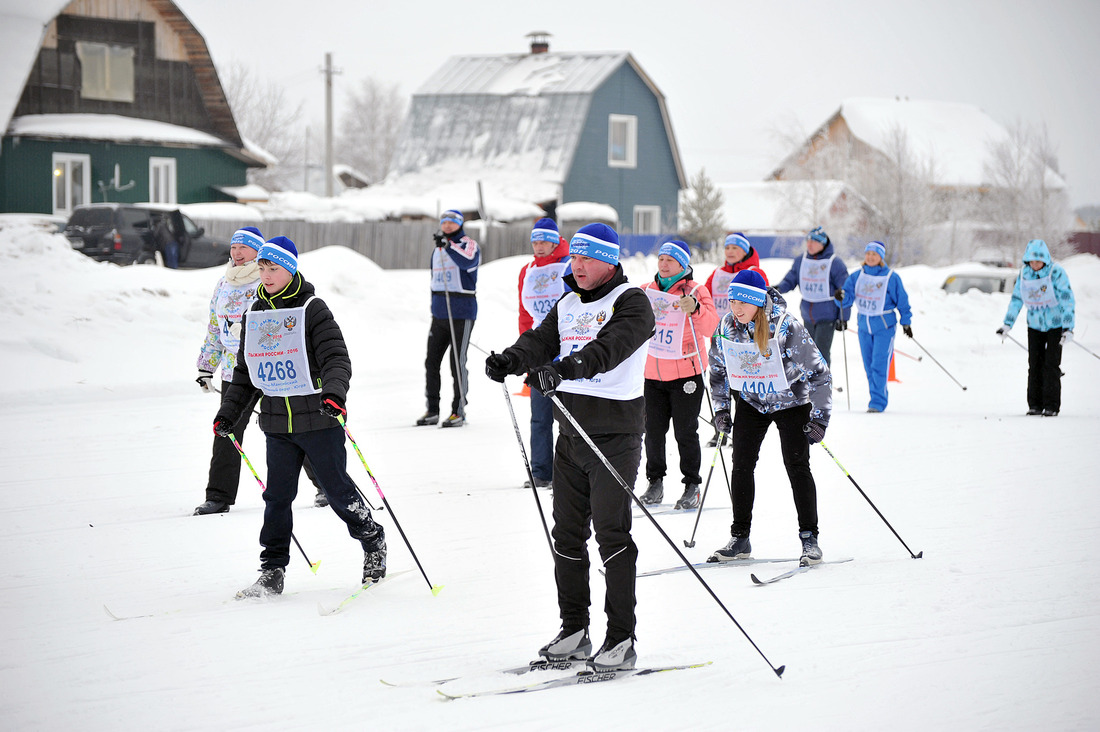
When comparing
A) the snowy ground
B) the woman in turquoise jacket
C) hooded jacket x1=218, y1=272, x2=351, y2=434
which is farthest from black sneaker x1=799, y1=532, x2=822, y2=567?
the woman in turquoise jacket

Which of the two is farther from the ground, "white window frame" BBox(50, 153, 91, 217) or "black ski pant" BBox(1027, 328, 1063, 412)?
"white window frame" BBox(50, 153, 91, 217)

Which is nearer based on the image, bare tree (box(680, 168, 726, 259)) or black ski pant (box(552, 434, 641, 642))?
black ski pant (box(552, 434, 641, 642))

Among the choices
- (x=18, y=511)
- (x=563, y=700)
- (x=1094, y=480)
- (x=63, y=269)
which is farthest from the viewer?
(x=63, y=269)

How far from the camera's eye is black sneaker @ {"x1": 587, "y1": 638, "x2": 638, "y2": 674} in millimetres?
4402

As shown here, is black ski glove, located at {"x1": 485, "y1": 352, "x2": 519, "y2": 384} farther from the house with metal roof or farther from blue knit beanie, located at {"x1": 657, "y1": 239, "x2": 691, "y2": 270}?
the house with metal roof

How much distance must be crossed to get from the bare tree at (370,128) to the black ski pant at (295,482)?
260 ft

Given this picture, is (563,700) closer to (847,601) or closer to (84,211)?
(847,601)

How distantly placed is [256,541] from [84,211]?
17.6 meters

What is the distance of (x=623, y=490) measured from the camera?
4.40 meters

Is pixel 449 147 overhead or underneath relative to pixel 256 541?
overhead

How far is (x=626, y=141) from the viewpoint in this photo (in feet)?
126

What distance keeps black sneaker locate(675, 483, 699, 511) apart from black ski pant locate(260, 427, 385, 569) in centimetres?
266

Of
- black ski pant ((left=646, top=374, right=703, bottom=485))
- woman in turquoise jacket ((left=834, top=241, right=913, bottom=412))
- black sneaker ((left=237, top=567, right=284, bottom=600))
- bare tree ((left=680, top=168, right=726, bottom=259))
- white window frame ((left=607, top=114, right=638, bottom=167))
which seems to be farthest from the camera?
white window frame ((left=607, top=114, right=638, bottom=167))

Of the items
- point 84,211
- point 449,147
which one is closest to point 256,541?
point 84,211
